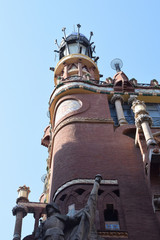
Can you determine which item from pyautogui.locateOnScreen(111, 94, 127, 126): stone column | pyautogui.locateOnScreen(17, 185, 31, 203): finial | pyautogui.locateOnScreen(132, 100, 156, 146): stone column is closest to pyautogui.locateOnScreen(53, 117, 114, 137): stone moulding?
pyautogui.locateOnScreen(111, 94, 127, 126): stone column

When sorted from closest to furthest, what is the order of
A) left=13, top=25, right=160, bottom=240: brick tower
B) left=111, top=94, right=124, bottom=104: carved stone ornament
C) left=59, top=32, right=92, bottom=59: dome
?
left=13, top=25, right=160, bottom=240: brick tower
left=111, top=94, right=124, bottom=104: carved stone ornament
left=59, top=32, right=92, bottom=59: dome

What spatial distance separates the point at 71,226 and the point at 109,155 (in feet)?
14.9

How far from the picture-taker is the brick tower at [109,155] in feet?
36.7

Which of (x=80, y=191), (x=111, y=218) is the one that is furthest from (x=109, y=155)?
(x=111, y=218)

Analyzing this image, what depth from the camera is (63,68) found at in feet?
78.5

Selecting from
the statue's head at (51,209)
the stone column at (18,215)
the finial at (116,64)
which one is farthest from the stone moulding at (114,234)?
the finial at (116,64)

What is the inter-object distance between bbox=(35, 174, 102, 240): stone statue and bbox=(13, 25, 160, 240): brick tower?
4.42 ft

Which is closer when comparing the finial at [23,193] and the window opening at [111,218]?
the window opening at [111,218]

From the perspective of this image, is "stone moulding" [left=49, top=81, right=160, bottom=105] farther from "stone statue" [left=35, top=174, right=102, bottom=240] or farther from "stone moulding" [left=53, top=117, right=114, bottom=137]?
"stone statue" [left=35, top=174, right=102, bottom=240]

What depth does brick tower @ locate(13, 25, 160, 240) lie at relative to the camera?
36.7ft

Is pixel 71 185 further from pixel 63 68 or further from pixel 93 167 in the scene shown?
pixel 63 68

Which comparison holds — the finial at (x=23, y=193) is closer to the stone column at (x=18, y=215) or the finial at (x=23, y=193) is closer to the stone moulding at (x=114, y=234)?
the stone column at (x=18, y=215)

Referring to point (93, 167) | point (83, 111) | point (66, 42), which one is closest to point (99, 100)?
point (83, 111)

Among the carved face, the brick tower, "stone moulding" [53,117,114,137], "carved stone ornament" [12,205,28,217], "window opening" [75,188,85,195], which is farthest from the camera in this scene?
"stone moulding" [53,117,114,137]
